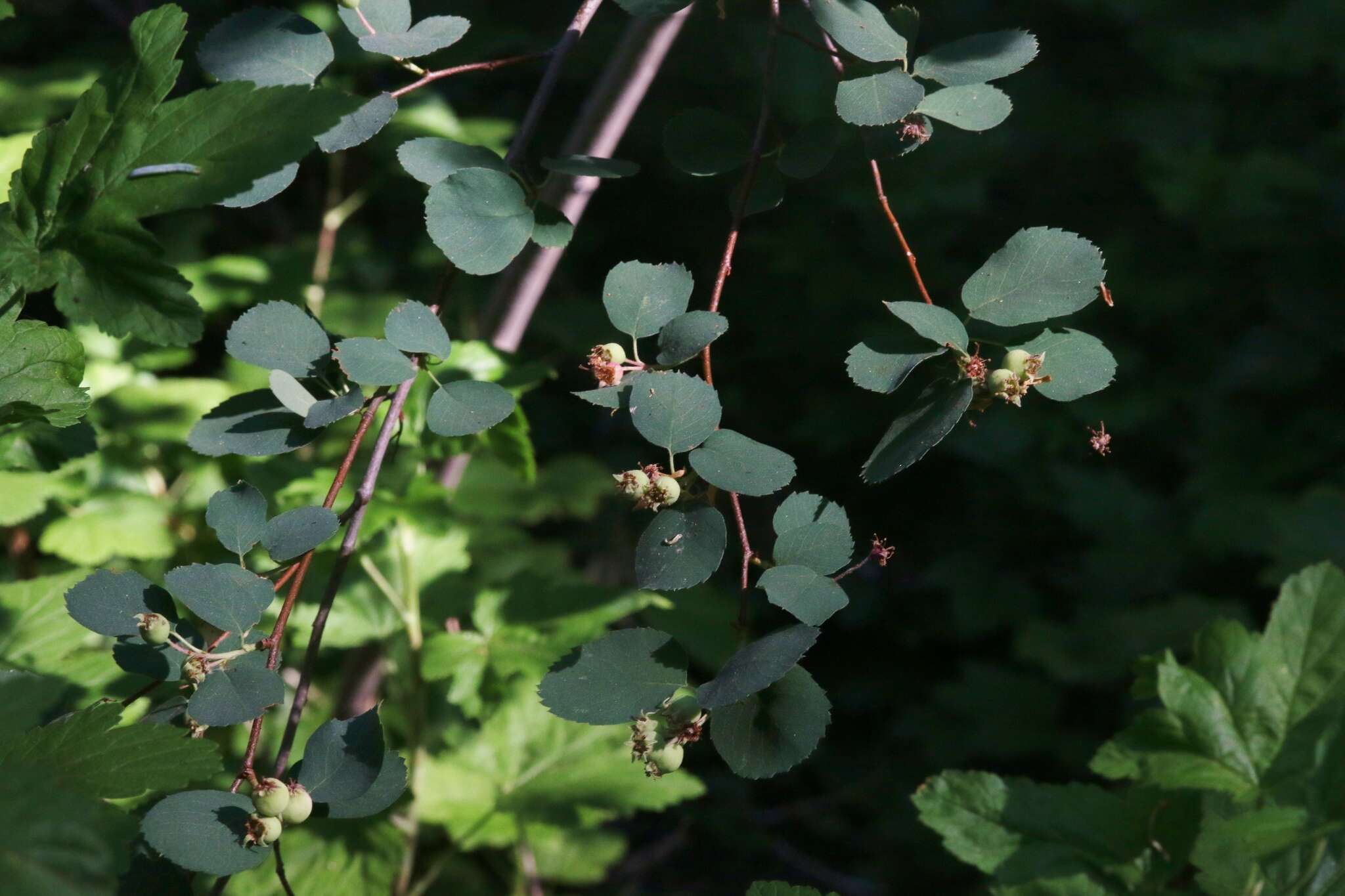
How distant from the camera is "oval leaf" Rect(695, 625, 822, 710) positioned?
2.06 ft

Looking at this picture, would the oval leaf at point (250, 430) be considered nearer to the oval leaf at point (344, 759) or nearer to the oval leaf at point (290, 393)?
the oval leaf at point (290, 393)

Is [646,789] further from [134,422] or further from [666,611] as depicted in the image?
[134,422]

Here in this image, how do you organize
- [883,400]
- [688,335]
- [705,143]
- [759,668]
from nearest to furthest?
[759,668]
[688,335]
[705,143]
[883,400]

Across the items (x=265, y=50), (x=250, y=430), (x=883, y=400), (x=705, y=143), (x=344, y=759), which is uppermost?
(x=265, y=50)

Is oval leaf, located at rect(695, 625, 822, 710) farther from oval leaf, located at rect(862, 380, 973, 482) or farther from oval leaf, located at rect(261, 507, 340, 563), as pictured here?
oval leaf, located at rect(261, 507, 340, 563)

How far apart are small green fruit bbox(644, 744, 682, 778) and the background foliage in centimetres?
88

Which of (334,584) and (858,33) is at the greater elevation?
(858,33)

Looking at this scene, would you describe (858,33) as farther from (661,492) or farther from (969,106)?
(661,492)

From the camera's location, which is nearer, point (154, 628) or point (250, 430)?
point (154, 628)

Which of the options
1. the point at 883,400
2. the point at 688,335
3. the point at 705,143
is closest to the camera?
the point at 688,335

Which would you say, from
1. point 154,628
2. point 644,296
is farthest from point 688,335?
point 154,628

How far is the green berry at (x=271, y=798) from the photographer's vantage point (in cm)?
66

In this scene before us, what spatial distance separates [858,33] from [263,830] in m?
0.64

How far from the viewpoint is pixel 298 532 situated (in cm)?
73
